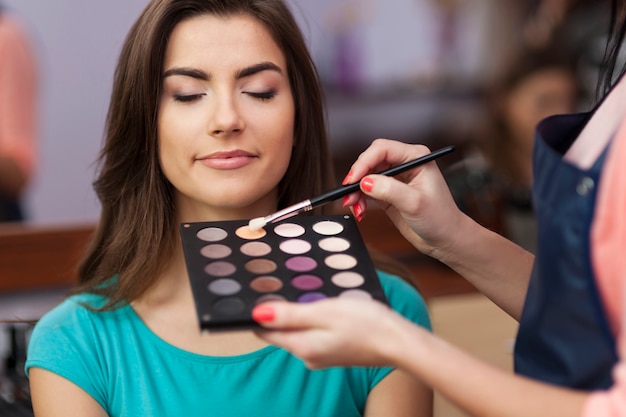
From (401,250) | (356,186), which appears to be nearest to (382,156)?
(356,186)

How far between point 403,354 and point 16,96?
6.25 feet

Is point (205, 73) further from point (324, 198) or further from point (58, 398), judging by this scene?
point (58, 398)

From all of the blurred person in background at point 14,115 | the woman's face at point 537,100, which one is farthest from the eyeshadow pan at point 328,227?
the woman's face at point 537,100

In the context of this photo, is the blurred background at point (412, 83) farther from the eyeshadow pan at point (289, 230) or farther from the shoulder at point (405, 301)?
the eyeshadow pan at point (289, 230)

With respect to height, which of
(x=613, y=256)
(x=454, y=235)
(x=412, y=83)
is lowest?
(x=412, y=83)

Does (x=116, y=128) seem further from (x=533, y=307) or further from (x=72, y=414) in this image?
(x=533, y=307)

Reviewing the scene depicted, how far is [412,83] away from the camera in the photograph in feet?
12.5

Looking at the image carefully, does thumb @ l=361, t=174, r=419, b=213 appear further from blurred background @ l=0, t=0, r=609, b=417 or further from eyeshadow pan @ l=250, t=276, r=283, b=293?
blurred background @ l=0, t=0, r=609, b=417

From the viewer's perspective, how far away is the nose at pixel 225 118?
3.57 ft

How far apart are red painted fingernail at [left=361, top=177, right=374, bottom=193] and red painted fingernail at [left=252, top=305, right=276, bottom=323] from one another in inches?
10.0

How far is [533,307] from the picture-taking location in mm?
823

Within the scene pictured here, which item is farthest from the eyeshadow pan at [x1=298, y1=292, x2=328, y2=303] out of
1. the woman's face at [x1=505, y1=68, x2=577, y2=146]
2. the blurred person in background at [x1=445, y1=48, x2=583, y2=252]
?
the woman's face at [x1=505, y1=68, x2=577, y2=146]

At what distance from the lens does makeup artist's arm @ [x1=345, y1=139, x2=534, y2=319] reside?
1.04 meters

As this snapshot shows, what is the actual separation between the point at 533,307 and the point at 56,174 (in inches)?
113
